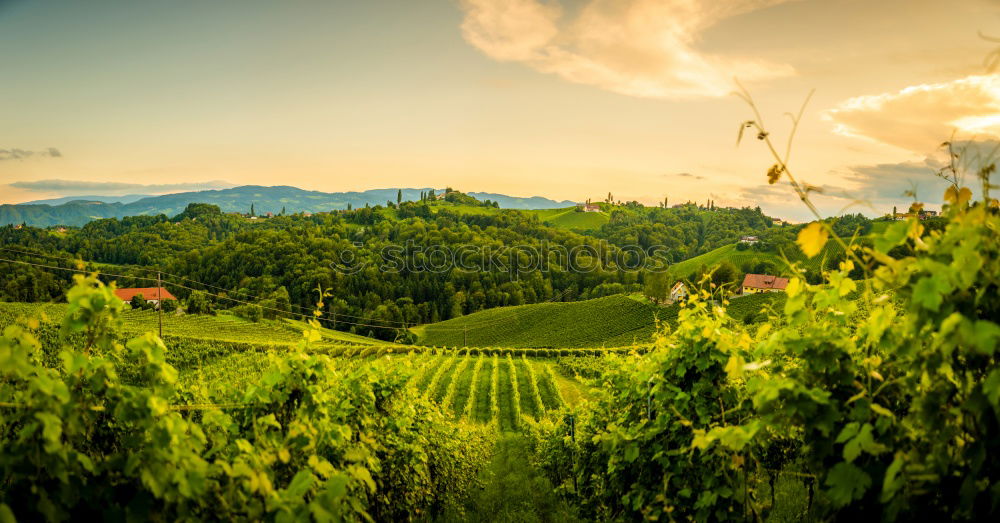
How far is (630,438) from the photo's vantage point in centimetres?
427

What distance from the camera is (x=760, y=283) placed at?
313ft

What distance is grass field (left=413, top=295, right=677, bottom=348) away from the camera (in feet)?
263

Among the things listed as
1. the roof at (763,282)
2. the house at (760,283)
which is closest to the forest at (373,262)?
the house at (760,283)

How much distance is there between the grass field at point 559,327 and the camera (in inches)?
3159

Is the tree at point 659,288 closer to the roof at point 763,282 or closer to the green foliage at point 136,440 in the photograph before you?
the roof at point 763,282

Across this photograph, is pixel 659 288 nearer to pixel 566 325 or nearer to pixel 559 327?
pixel 566 325

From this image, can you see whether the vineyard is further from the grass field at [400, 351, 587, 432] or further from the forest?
the forest

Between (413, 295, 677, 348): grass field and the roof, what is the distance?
2426 cm

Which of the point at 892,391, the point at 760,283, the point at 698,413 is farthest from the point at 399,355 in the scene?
the point at 760,283

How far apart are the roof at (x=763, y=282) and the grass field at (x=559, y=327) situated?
955 inches

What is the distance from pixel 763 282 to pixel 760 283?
0.61 metres

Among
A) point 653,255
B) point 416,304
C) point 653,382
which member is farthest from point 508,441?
point 653,255

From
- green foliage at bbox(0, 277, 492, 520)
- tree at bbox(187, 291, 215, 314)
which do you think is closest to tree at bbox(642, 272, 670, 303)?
tree at bbox(187, 291, 215, 314)

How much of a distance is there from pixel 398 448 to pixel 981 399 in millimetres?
5457
